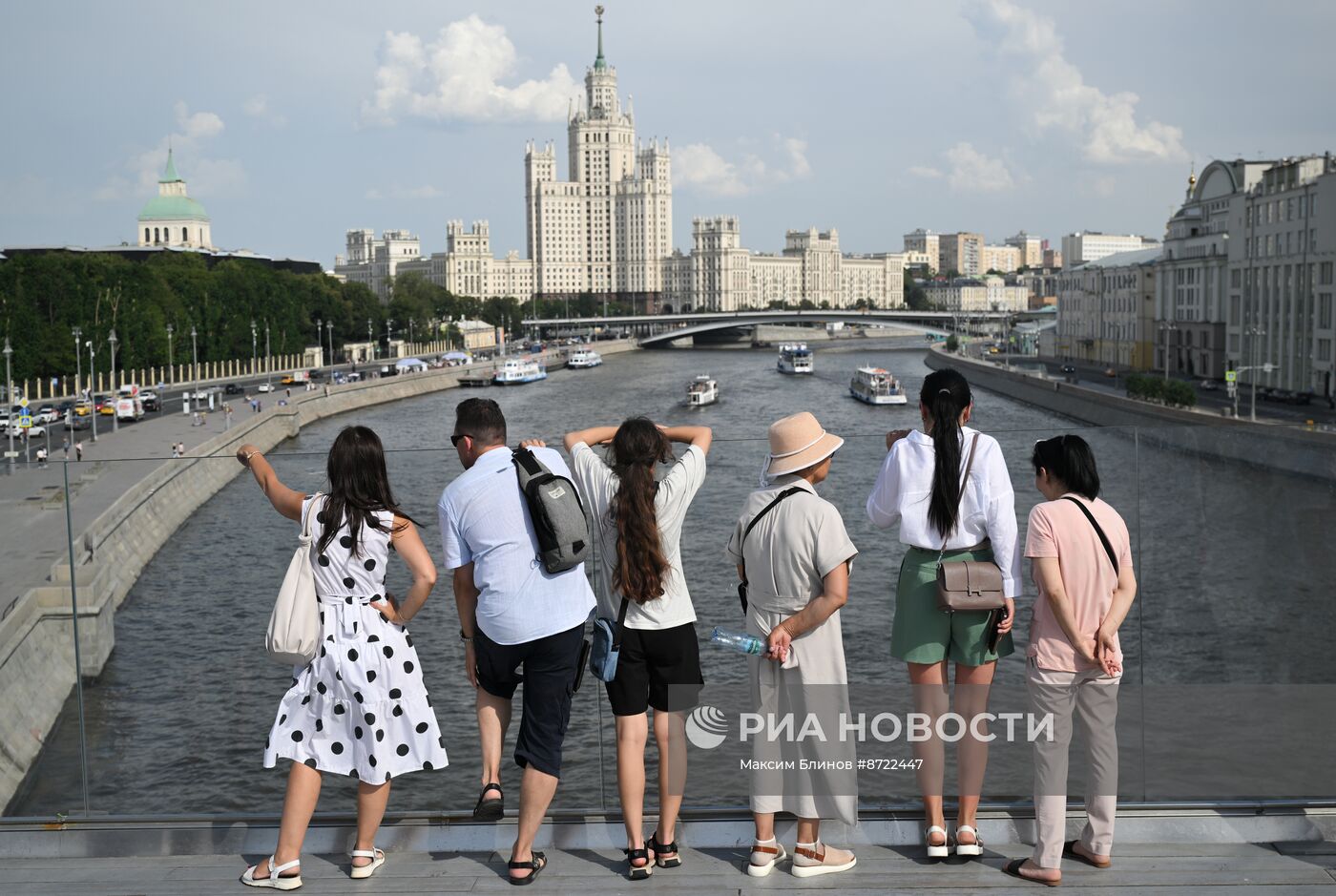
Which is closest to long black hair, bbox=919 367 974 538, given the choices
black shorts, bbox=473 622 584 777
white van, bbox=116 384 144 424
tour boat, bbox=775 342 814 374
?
black shorts, bbox=473 622 584 777

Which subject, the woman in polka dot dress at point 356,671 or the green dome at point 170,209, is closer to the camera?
the woman in polka dot dress at point 356,671

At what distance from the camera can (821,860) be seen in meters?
1.97

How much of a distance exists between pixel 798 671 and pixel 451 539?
538 millimetres

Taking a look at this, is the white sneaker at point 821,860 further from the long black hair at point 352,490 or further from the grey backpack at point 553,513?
the long black hair at point 352,490

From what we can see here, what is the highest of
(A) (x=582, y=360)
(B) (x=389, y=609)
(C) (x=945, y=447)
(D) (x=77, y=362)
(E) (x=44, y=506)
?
(C) (x=945, y=447)

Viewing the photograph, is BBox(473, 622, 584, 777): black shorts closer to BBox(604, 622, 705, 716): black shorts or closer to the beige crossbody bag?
BBox(604, 622, 705, 716): black shorts

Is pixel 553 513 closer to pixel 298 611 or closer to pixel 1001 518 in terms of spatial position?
pixel 298 611

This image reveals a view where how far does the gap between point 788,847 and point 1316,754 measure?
0.88 m

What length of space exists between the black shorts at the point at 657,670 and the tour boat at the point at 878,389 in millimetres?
24063

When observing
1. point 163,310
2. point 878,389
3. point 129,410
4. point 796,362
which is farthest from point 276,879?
point 796,362

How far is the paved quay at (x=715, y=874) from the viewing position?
75.4 inches

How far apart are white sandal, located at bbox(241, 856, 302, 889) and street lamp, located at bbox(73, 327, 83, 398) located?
2391 cm

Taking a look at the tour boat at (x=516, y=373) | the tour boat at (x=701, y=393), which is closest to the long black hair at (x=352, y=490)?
the tour boat at (x=701, y=393)

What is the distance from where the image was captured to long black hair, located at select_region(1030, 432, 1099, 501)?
6.42ft
